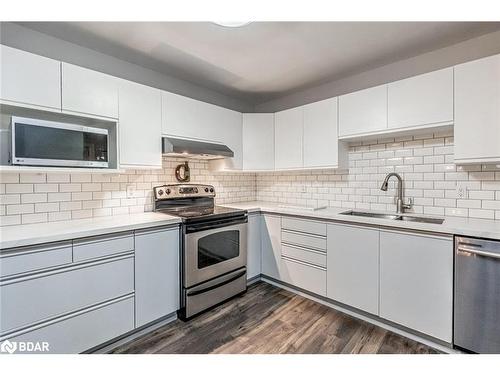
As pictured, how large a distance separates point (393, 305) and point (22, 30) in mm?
3496

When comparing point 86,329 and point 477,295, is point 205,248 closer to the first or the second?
point 86,329

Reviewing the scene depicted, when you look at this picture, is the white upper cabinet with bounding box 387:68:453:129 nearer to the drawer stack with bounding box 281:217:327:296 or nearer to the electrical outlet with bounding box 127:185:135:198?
the drawer stack with bounding box 281:217:327:296

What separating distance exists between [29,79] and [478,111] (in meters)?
3.04

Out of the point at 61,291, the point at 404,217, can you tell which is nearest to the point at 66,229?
the point at 61,291

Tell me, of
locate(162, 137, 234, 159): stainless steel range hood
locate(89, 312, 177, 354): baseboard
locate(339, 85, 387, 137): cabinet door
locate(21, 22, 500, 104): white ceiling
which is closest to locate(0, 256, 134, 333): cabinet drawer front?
locate(89, 312, 177, 354): baseboard

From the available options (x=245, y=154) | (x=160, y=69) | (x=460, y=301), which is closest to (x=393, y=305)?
(x=460, y=301)

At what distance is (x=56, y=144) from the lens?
1.69 m

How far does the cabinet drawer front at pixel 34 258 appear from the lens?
4.47 ft

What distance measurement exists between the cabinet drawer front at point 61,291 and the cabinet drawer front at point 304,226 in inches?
59.9

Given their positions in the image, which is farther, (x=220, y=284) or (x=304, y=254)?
(x=304, y=254)

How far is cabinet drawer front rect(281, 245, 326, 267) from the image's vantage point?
7.86 ft

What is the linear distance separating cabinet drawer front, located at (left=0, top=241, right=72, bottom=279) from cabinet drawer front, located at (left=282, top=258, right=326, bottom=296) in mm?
1957

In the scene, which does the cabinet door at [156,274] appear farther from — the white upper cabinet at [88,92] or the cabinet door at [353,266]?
the cabinet door at [353,266]

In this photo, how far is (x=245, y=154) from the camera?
3.11m
